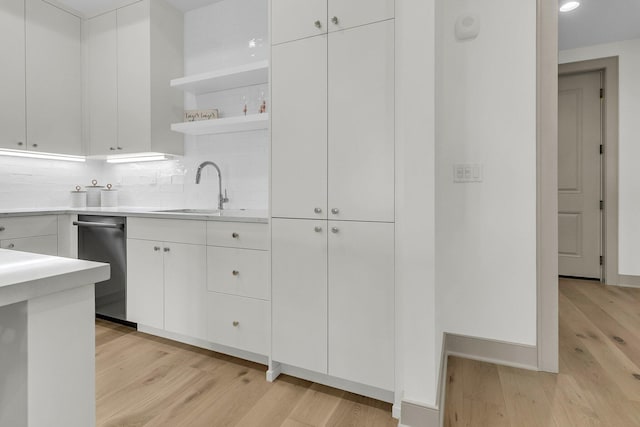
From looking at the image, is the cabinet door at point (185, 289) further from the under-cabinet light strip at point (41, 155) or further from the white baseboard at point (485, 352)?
the under-cabinet light strip at point (41, 155)

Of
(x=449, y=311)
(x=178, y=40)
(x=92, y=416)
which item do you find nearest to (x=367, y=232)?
(x=449, y=311)

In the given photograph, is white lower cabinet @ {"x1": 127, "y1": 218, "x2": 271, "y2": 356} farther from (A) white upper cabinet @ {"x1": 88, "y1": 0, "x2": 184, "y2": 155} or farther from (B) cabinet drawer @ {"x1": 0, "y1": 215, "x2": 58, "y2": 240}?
(A) white upper cabinet @ {"x1": 88, "y1": 0, "x2": 184, "y2": 155}

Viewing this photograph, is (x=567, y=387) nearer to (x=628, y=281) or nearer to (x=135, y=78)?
(x=628, y=281)

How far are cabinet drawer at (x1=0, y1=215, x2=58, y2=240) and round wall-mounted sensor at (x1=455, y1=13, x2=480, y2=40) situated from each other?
3.21 m

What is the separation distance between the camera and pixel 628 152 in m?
3.58

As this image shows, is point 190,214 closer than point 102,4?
Yes

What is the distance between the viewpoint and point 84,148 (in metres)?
3.16

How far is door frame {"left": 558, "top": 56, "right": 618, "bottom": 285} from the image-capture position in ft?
11.8

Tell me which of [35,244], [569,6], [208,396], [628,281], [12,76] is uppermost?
[569,6]

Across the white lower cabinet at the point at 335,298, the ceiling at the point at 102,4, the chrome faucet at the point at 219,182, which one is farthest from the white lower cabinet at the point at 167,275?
the ceiling at the point at 102,4

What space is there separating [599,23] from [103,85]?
4.67 m

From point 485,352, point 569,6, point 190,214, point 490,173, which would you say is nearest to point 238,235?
point 190,214

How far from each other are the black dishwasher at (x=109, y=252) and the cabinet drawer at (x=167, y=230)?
0.12 m

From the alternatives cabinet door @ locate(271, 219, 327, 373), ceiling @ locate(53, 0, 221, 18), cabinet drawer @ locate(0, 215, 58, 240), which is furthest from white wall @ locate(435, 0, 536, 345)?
cabinet drawer @ locate(0, 215, 58, 240)
